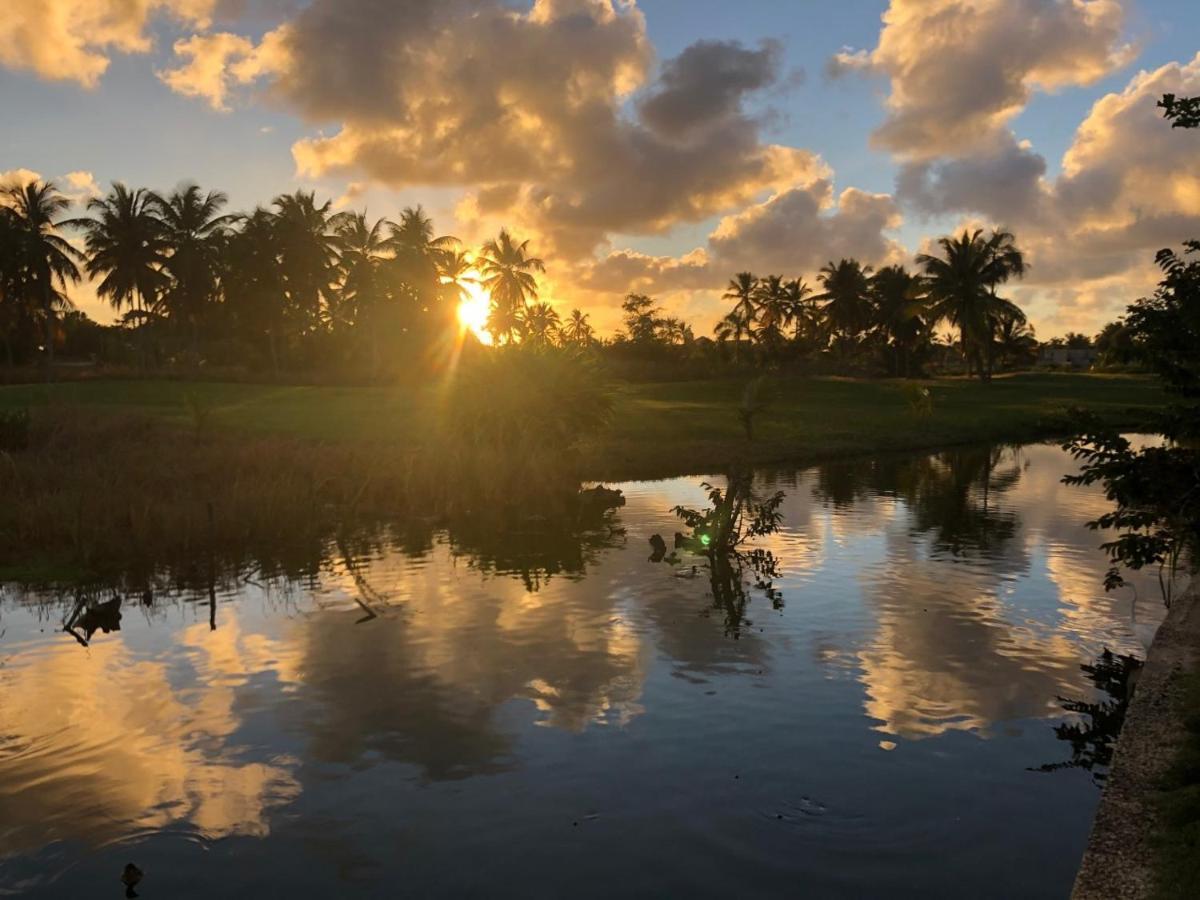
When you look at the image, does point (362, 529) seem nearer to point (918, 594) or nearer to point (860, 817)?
point (918, 594)

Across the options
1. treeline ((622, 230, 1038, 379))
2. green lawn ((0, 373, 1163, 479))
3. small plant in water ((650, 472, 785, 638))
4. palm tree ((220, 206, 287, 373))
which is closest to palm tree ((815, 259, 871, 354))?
treeline ((622, 230, 1038, 379))

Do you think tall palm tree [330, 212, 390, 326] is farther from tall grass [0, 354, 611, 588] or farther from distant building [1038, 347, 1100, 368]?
distant building [1038, 347, 1100, 368]

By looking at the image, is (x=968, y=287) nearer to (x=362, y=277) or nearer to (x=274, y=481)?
(x=362, y=277)

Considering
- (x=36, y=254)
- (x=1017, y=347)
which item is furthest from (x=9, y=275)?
(x=1017, y=347)

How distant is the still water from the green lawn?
13.4m

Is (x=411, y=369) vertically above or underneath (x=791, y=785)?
above

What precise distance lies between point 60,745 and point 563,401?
1934 cm

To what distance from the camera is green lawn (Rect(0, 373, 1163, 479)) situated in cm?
3544

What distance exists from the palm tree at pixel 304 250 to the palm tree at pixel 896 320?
53.4 meters

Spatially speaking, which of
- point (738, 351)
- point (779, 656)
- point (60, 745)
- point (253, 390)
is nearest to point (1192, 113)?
point (779, 656)

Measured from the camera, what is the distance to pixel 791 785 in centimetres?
873

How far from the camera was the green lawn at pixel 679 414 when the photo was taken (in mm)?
35438

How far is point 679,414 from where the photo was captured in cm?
4662

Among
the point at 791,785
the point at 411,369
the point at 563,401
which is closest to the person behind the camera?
the point at 791,785
